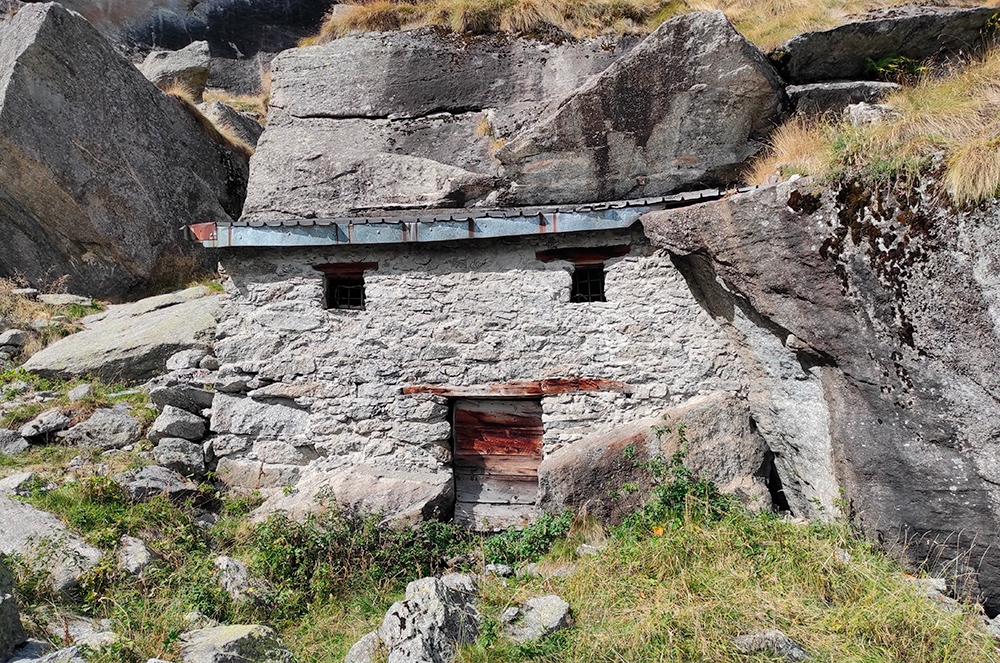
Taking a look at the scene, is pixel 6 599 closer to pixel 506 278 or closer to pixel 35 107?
pixel 506 278

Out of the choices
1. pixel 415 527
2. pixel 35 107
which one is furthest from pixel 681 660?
pixel 35 107

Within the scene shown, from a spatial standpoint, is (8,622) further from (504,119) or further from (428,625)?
(504,119)

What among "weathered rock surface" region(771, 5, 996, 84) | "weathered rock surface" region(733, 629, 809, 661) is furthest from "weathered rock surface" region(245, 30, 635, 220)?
"weathered rock surface" region(733, 629, 809, 661)

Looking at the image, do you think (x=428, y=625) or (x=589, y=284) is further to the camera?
(x=589, y=284)

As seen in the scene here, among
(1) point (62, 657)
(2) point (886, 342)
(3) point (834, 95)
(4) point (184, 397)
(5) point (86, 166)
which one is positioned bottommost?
(1) point (62, 657)

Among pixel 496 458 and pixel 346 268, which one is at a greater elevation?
pixel 346 268

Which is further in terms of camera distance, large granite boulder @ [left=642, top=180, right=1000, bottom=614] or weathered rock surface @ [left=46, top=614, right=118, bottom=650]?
large granite boulder @ [left=642, top=180, right=1000, bottom=614]

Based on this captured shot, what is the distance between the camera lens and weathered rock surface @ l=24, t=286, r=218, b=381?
760 centimetres

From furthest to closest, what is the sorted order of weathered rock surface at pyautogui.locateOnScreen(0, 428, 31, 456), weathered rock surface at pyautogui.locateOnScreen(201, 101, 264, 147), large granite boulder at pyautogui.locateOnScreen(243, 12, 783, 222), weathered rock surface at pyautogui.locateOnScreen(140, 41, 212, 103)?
weathered rock surface at pyautogui.locateOnScreen(140, 41, 212, 103) → weathered rock surface at pyautogui.locateOnScreen(201, 101, 264, 147) → large granite boulder at pyautogui.locateOnScreen(243, 12, 783, 222) → weathered rock surface at pyautogui.locateOnScreen(0, 428, 31, 456)

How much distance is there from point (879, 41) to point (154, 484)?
8.60m

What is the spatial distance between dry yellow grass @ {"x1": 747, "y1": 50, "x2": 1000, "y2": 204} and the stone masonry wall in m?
1.64

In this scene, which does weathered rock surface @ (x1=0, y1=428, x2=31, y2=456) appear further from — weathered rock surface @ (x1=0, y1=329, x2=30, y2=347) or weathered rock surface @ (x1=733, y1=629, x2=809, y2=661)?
weathered rock surface @ (x1=733, y1=629, x2=809, y2=661)

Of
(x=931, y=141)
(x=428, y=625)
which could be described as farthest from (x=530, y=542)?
(x=931, y=141)

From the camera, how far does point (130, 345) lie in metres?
7.77
